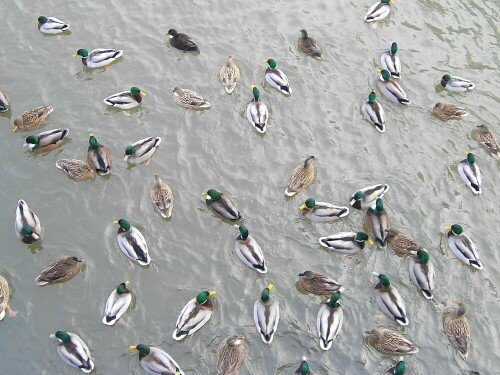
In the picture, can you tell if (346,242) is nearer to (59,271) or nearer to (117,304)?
(117,304)

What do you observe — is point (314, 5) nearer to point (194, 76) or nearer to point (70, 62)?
point (194, 76)

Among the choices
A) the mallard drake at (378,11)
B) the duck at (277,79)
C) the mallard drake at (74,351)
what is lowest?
the mallard drake at (74,351)

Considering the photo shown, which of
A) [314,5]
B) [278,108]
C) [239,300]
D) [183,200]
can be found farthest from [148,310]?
[314,5]

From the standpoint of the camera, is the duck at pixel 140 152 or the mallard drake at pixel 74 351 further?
the duck at pixel 140 152

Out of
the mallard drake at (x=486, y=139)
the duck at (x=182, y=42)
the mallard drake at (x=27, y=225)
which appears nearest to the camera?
the mallard drake at (x=27, y=225)

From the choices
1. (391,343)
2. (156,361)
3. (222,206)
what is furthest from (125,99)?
(391,343)

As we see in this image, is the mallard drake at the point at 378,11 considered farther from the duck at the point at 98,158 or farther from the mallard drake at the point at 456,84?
the duck at the point at 98,158

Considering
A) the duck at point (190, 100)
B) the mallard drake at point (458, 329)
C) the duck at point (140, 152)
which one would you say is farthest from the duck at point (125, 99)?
the mallard drake at point (458, 329)
